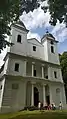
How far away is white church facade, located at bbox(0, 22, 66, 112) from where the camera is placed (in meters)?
18.8

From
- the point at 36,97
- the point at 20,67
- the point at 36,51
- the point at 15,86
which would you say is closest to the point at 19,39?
the point at 36,51

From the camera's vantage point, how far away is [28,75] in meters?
22.7

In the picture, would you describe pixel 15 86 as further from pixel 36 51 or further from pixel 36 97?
pixel 36 51

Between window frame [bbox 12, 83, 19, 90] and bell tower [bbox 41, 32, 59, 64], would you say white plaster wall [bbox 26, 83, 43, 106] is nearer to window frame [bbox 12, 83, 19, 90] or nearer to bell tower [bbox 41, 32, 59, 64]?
window frame [bbox 12, 83, 19, 90]

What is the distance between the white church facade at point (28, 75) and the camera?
18.8 m

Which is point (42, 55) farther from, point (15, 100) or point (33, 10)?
point (33, 10)

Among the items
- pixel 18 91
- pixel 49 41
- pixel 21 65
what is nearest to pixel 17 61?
pixel 21 65

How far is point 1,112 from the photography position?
1691cm

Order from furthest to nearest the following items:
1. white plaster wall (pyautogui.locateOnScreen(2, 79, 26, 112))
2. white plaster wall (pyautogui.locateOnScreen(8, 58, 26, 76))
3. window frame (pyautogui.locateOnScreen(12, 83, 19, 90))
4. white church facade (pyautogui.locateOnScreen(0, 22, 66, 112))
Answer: white plaster wall (pyautogui.locateOnScreen(8, 58, 26, 76)) → window frame (pyautogui.locateOnScreen(12, 83, 19, 90)) → white church facade (pyautogui.locateOnScreen(0, 22, 66, 112)) → white plaster wall (pyautogui.locateOnScreen(2, 79, 26, 112))

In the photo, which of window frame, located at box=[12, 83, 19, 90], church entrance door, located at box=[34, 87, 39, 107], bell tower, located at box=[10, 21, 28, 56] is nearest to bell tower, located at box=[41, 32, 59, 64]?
bell tower, located at box=[10, 21, 28, 56]

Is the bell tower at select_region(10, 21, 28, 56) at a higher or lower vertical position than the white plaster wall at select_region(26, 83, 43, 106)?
higher

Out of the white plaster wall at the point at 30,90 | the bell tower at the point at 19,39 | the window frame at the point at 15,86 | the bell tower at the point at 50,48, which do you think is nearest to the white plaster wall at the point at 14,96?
the window frame at the point at 15,86

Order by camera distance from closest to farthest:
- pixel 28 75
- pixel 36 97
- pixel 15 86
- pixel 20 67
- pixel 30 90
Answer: pixel 15 86 < pixel 20 67 < pixel 30 90 < pixel 36 97 < pixel 28 75

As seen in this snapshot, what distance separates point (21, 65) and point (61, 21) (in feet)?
40.1
